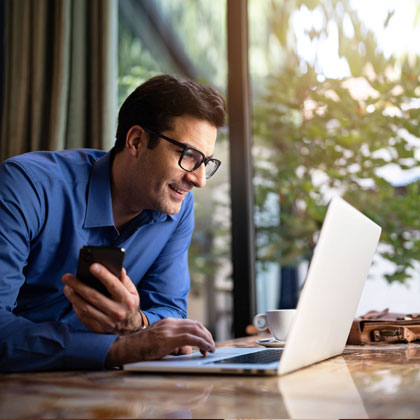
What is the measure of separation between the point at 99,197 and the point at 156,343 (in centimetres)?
59

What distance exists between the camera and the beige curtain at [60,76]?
271 centimetres

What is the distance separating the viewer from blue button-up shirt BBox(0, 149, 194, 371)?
97cm

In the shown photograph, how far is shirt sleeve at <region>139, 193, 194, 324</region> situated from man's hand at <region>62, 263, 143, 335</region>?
1.24 ft

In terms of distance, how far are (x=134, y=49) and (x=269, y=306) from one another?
1552 millimetres

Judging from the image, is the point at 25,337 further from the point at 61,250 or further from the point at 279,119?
the point at 279,119

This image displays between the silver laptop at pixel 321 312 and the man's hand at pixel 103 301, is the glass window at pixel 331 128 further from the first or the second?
the man's hand at pixel 103 301

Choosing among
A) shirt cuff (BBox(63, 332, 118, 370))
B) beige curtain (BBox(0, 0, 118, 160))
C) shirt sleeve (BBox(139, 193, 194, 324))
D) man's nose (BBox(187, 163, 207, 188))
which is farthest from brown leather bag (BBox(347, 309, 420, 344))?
beige curtain (BBox(0, 0, 118, 160))

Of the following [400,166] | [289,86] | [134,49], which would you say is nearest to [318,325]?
[400,166]

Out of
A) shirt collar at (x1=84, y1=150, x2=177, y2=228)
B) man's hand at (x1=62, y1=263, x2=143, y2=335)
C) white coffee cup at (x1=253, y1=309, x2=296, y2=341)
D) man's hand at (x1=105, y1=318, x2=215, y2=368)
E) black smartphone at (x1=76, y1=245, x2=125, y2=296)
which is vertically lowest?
white coffee cup at (x1=253, y1=309, x2=296, y2=341)

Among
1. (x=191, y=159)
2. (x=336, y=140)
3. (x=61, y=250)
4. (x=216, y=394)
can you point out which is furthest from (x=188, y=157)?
(x=336, y=140)

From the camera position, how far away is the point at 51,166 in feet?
4.62

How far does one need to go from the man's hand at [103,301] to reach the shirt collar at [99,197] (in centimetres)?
42

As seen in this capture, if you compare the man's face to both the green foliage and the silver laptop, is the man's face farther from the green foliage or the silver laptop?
the green foliage

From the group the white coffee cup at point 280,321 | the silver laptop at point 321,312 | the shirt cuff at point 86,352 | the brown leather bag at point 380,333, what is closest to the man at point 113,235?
the shirt cuff at point 86,352
